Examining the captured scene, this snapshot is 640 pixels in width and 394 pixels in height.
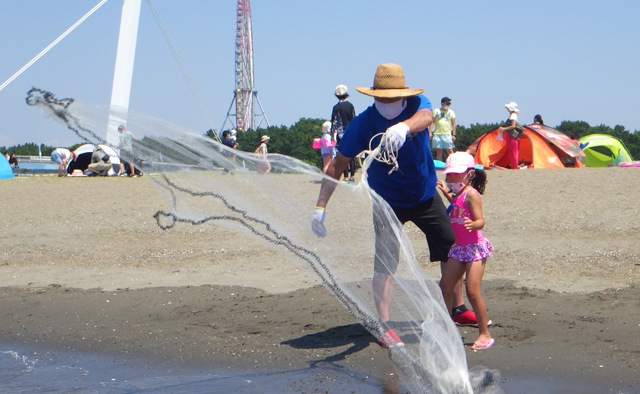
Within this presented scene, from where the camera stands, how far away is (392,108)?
162 inches

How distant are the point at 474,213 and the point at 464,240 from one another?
23cm

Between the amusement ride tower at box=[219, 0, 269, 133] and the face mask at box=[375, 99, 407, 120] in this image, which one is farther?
the amusement ride tower at box=[219, 0, 269, 133]

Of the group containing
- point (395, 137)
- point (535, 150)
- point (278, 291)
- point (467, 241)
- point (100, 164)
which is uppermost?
point (535, 150)

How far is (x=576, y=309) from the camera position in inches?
203

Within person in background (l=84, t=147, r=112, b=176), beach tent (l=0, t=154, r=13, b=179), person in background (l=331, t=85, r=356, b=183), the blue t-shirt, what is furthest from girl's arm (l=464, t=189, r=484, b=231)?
beach tent (l=0, t=154, r=13, b=179)

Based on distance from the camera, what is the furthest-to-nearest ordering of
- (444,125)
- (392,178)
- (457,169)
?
(444,125)
(457,169)
(392,178)

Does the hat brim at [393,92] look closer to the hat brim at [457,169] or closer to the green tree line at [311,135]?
the hat brim at [457,169]

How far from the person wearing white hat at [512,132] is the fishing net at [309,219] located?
409 inches

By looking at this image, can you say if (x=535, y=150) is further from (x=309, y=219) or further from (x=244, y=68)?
(x=244, y=68)

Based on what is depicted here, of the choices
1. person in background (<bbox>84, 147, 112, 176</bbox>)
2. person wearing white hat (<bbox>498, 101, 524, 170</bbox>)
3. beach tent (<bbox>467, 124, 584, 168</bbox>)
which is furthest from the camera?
person in background (<bbox>84, 147, 112, 176</bbox>)

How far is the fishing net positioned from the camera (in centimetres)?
360

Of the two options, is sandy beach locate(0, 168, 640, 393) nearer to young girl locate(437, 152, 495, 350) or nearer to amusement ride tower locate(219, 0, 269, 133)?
young girl locate(437, 152, 495, 350)

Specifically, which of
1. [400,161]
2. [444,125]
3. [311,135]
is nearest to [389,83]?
[400,161]

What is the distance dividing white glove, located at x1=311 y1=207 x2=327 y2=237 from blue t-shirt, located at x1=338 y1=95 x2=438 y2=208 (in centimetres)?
42
